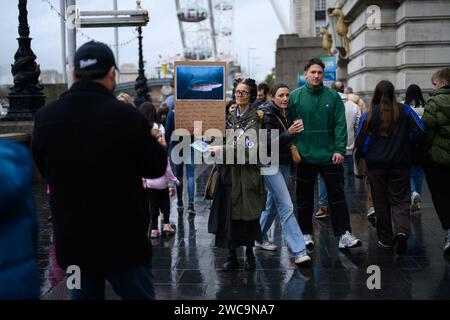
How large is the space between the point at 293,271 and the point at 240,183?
1019 millimetres

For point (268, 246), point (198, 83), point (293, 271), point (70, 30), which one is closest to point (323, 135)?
point (268, 246)

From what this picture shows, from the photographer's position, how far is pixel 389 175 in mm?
6879

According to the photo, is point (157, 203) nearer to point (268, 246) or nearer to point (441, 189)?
point (268, 246)

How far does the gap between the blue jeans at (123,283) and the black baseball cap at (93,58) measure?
1122 millimetres

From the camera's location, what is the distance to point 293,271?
6.12m

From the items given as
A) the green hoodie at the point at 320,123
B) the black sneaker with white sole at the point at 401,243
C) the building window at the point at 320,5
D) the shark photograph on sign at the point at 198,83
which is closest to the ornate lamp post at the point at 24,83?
the shark photograph on sign at the point at 198,83

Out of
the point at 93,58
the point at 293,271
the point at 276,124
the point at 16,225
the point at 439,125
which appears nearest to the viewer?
the point at 16,225

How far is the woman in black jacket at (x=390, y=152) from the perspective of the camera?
265 inches

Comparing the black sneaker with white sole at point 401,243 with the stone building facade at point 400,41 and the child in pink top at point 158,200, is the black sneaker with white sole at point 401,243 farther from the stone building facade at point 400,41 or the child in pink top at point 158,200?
the stone building facade at point 400,41

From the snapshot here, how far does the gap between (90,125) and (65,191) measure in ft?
1.28

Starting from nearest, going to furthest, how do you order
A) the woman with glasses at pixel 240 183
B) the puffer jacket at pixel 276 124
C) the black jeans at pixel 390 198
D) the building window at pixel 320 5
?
the woman with glasses at pixel 240 183, the puffer jacket at pixel 276 124, the black jeans at pixel 390 198, the building window at pixel 320 5

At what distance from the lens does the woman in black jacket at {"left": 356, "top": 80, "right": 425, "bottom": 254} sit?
673 centimetres
